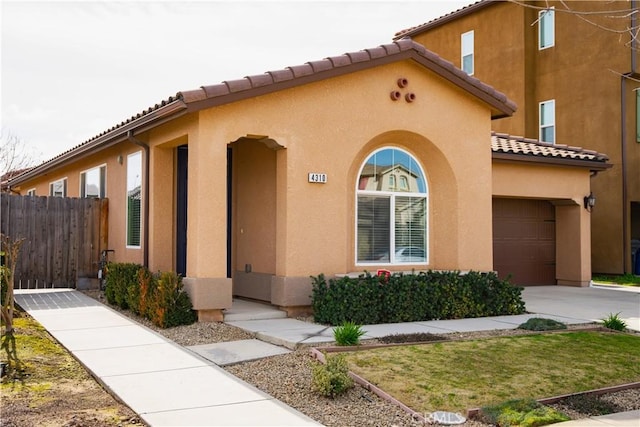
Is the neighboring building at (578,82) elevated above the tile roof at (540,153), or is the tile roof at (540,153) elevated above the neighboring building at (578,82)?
the neighboring building at (578,82)

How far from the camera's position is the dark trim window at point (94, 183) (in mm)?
15516

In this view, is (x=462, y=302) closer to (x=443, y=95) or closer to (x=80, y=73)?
(x=443, y=95)

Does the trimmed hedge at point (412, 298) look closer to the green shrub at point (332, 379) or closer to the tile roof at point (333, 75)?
the tile roof at point (333, 75)

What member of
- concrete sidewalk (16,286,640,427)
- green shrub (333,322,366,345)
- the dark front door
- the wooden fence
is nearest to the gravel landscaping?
concrete sidewalk (16,286,640,427)

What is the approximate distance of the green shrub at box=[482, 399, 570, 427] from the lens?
579cm

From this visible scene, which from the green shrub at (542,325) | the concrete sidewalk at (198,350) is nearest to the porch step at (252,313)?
the concrete sidewalk at (198,350)

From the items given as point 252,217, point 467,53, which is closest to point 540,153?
point 252,217

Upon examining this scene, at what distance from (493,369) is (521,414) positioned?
1.47 meters

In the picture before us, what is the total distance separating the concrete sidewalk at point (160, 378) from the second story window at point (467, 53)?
18.1 metres

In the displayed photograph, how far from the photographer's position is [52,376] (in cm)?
701

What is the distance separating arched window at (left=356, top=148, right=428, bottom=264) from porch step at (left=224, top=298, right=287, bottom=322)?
6.05 ft

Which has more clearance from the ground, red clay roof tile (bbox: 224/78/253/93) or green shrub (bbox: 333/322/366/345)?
red clay roof tile (bbox: 224/78/253/93)

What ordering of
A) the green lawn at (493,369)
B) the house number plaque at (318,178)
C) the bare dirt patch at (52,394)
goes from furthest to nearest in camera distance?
the house number plaque at (318,178) → the green lawn at (493,369) → the bare dirt patch at (52,394)

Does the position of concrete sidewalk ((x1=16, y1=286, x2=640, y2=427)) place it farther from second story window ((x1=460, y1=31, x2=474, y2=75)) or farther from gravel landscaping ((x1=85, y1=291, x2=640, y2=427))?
second story window ((x1=460, y1=31, x2=474, y2=75))
